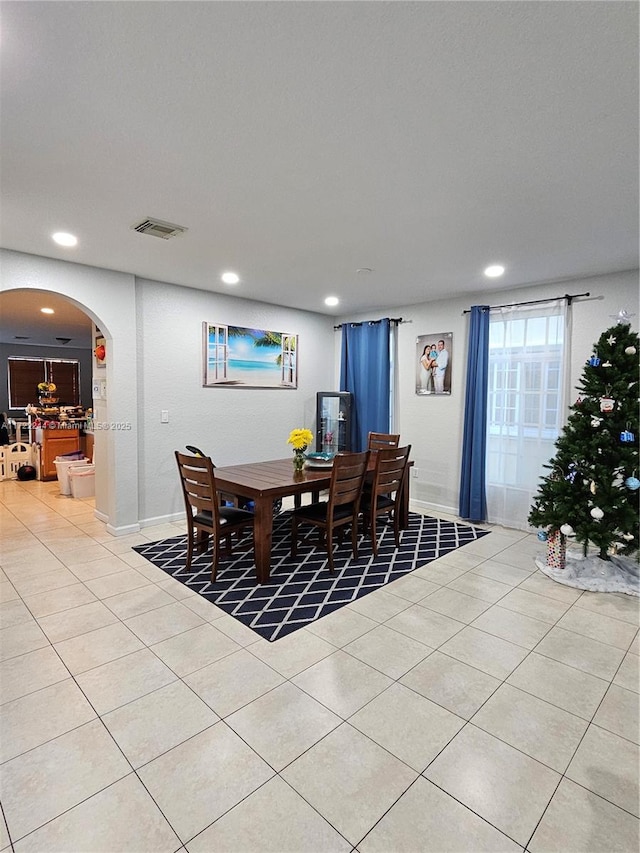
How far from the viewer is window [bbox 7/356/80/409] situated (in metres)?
10.2

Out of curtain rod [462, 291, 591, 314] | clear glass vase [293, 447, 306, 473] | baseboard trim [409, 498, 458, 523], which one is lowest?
baseboard trim [409, 498, 458, 523]

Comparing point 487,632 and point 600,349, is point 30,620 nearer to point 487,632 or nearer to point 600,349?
point 487,632

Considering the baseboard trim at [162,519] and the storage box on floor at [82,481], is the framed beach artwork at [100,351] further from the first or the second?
the storage box on floor at [82,481]

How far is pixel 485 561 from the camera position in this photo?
369 cm

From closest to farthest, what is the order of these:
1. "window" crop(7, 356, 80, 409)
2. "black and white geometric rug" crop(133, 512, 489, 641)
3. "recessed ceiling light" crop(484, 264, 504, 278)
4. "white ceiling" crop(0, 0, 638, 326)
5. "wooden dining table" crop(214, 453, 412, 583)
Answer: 1. "white ceiling" crop(0, 0, 638, 326)
2. "black and white geometric rug" crop(133, 512, 489, 641)
3. "wooden dining table" crop(214, 453, 412, 583)
4. "recessed ceiling light" crop(484, 264, 504, 278)
5. "window" crop(7, 356, 80, 409)

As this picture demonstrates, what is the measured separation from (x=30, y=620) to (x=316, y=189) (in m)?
3.09

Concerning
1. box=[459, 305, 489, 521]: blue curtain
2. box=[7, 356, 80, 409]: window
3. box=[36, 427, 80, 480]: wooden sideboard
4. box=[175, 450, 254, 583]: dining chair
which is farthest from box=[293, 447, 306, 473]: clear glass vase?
box=[7, 356, 80, 409]: window

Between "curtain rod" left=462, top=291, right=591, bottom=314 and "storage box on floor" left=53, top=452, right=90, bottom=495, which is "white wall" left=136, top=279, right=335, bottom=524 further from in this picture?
"curtain rod" left=462, top=291, right=591, bottom=314

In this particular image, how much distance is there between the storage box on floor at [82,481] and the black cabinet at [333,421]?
3.15m

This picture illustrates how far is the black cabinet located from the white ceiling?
2.84 metres

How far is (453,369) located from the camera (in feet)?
16.9

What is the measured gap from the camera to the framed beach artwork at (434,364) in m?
5.20

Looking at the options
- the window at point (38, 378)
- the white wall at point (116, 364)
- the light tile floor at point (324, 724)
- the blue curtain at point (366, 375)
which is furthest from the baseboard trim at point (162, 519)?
the window at point (38, 378)

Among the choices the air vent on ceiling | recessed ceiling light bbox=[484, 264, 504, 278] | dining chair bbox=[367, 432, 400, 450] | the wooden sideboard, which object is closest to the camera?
the air vent on ceiling
